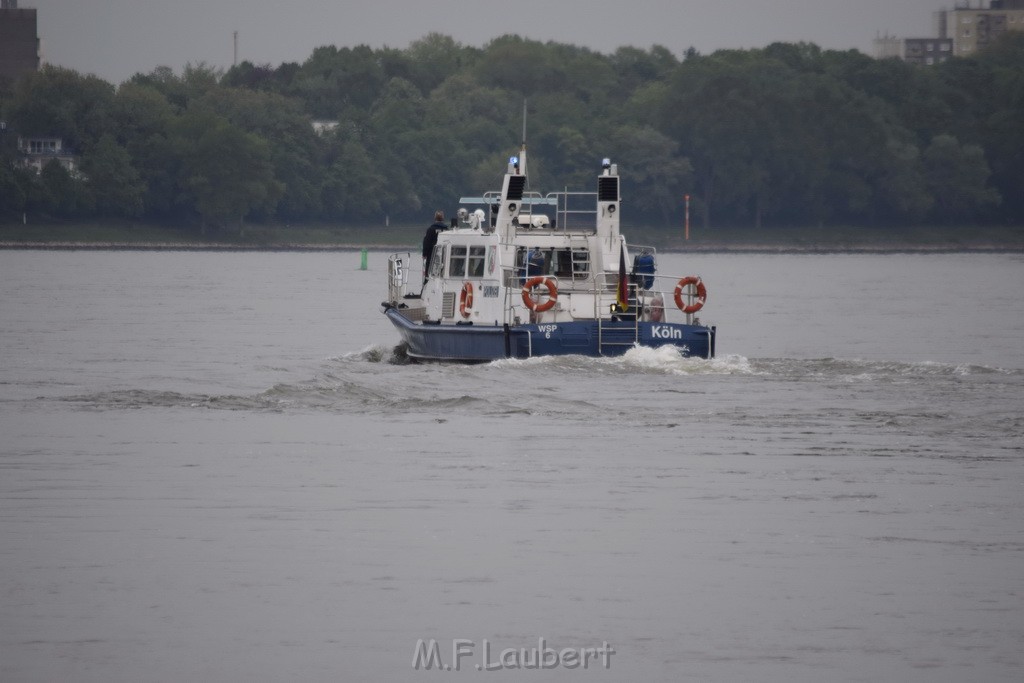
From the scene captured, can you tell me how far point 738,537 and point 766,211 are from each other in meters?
132

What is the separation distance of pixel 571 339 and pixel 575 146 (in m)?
115

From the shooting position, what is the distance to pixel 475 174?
144750 millimetres

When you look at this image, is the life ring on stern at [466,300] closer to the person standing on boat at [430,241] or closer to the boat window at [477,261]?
the boat window at [477,261]

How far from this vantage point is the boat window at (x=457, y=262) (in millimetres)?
34594

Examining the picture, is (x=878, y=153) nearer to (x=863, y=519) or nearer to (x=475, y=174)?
(x=475, y=174)

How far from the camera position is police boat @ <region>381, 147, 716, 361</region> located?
32.3 metres

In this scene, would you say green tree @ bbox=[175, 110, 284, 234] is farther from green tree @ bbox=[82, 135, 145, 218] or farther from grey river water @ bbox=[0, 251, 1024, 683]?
grey river water @ bbox=[0, 251, 1024, 683]

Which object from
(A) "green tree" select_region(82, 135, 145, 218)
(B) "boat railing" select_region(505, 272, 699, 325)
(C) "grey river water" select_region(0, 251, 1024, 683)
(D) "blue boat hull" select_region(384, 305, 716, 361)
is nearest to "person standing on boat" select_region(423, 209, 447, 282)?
(B) "boat railing" select_region(505, 272, 699, 325)

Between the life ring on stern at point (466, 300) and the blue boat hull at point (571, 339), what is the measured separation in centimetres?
87

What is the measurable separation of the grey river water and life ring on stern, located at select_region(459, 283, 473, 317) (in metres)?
1.64

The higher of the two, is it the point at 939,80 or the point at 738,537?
the point at 939,80

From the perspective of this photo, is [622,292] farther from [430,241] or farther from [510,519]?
[510,519]

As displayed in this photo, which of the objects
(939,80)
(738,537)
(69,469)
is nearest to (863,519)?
(738,537)

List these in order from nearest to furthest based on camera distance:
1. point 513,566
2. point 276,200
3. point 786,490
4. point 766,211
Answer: point 513,566 < point 786,490 < point 276,200 < point 766,211
